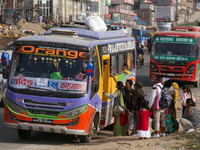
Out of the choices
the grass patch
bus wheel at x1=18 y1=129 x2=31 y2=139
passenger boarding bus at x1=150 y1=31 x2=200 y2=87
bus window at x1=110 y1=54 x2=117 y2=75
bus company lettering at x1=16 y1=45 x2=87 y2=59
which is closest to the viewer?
the grass patch

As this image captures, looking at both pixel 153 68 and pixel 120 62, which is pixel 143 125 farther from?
pixel 153 68

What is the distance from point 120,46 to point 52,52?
3.16 metres

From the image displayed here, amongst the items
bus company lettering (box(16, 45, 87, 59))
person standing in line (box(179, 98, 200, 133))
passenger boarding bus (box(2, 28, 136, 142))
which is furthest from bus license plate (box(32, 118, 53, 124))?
person standing in line (box(179, 98, 200, 133))

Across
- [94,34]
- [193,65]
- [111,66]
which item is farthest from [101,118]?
[193,65]

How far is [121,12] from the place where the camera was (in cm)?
11062

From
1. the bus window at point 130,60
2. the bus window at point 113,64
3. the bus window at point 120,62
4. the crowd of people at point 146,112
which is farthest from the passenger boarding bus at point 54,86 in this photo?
the bus window at point 130,60

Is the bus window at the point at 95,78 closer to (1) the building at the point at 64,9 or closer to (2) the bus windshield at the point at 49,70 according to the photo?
(2) the bus windshield at the point at 49,70

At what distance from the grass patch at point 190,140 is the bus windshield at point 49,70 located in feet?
7.60

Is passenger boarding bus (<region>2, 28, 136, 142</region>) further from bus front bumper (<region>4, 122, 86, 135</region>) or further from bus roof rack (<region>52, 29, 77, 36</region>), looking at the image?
bus roof rack (<region>52, 29, 77, 36</region>)

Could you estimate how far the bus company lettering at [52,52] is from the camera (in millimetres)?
9031

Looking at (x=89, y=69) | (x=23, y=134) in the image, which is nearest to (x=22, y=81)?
(x=23, y=134)

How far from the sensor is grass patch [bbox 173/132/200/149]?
8047 mm

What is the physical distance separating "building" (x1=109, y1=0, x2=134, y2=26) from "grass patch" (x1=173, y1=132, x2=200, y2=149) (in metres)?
97.2

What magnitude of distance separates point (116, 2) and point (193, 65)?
91.1 m
